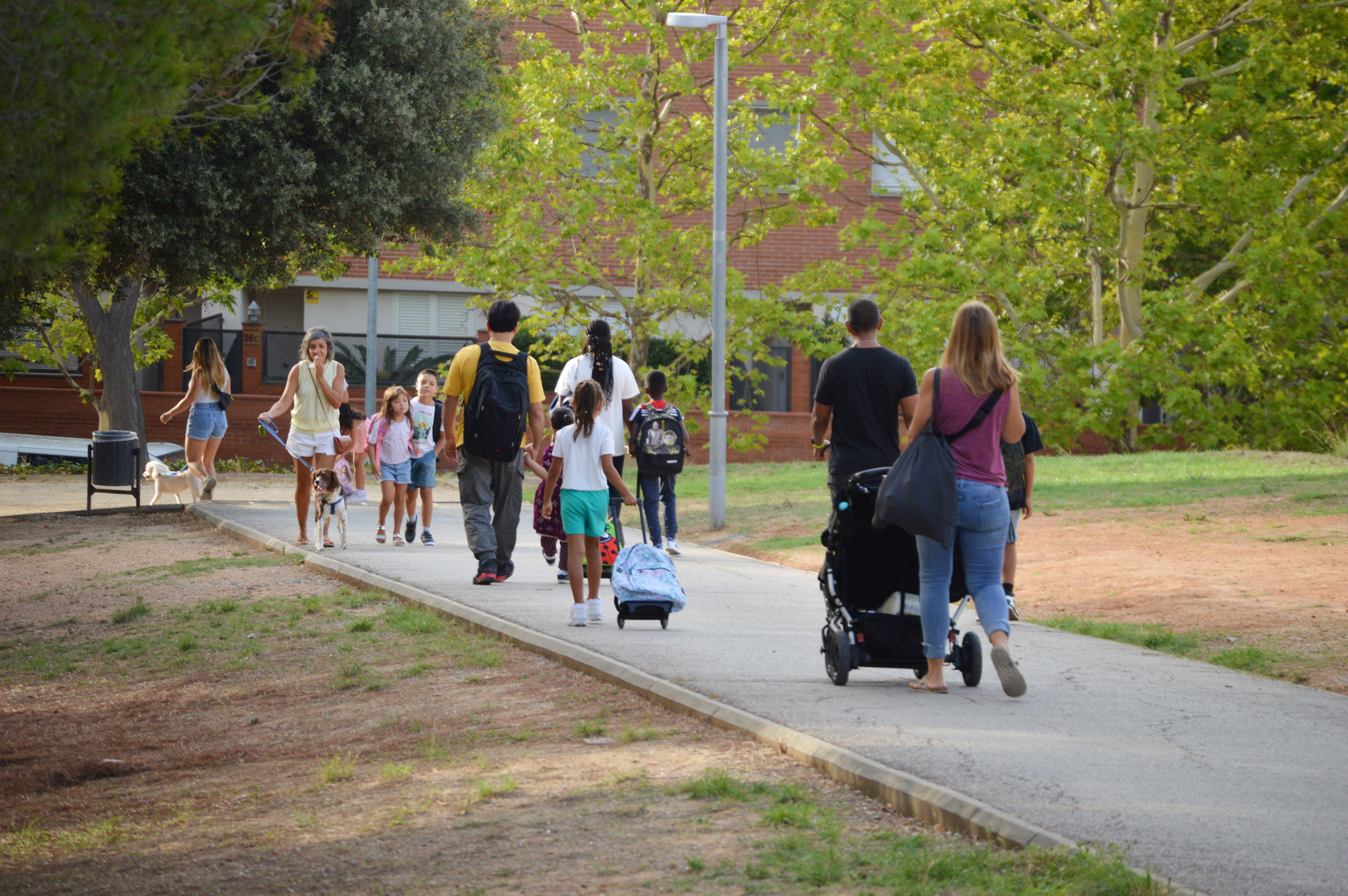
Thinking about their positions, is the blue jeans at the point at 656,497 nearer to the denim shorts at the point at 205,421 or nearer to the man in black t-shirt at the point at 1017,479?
the man in black t-shirt at the point at 1017,479

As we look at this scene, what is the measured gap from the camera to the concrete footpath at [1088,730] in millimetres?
4578

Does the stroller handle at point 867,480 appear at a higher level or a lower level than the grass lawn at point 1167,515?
higher

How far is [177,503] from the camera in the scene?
58.6 feet

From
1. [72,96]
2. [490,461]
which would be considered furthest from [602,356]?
[72,96]

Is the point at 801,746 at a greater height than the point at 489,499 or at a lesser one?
lesser

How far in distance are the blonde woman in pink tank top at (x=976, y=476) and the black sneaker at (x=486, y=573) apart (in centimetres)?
458

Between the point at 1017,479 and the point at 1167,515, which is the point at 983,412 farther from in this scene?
the point at 1167,515

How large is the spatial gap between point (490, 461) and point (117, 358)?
1126 cm

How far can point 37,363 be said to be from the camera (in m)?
28.6

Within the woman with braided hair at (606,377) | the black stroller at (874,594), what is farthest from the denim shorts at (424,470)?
the black stroller at (874,594)

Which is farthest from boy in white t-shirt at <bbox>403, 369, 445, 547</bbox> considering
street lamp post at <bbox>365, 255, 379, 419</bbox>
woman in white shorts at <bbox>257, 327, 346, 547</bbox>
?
street lamp post at <bbox>365, 255, 379, 419</bbox>

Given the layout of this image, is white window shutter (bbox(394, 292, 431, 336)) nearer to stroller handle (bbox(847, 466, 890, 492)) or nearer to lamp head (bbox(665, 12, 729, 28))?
lamp head (bbox(665, 12, 729, 28))

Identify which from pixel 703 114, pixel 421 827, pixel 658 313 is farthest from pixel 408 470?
pixel 703 114

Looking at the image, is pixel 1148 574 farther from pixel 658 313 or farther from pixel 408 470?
pixel 658 313
